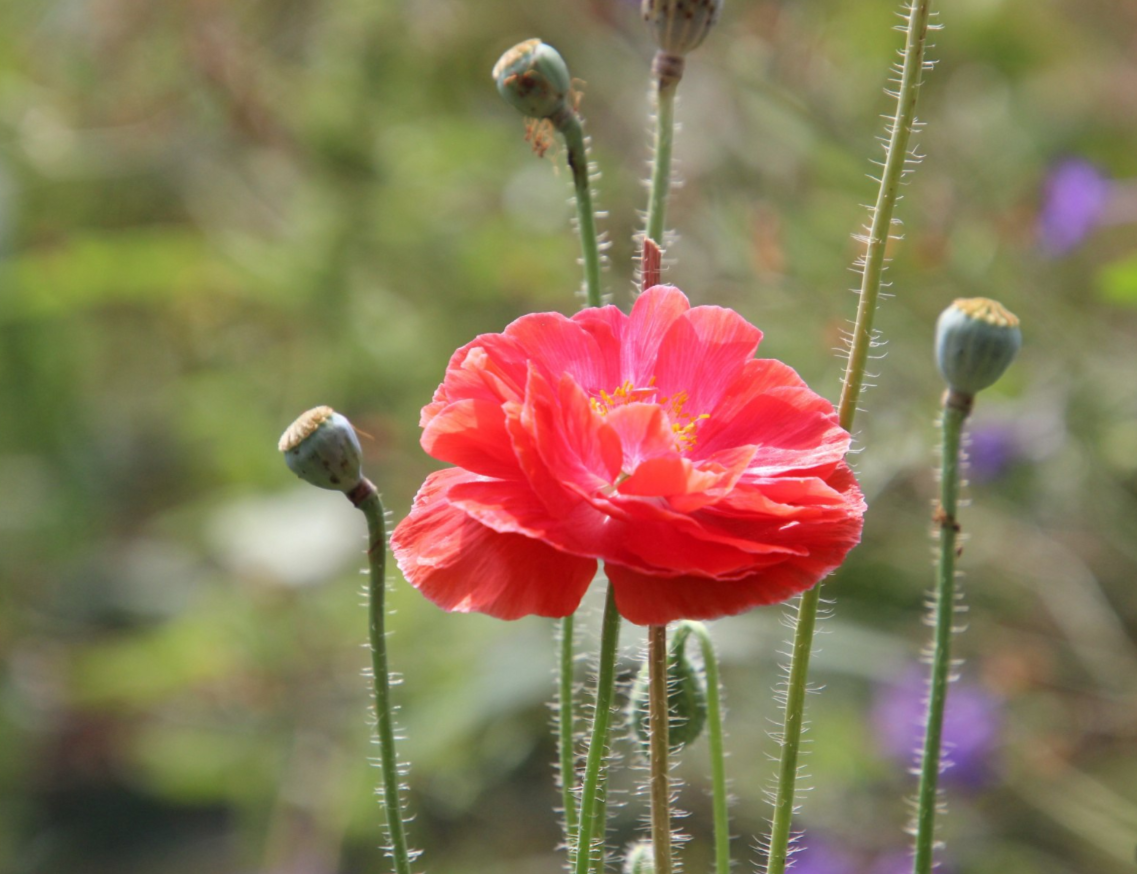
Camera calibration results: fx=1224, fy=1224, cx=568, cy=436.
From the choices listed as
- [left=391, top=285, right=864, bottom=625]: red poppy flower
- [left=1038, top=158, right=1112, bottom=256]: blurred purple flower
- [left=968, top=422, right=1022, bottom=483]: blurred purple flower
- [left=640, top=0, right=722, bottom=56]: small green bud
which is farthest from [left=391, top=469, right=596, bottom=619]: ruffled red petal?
[left=1038, top=158, right=1112, bottom=256]: blurred purple flower

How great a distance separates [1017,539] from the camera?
6.03ft

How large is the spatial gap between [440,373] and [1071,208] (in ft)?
3.34

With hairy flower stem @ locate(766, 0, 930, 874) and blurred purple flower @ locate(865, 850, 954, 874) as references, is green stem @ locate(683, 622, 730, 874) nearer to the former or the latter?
hairy flower stem @ locate(766, 0, 930, 874)

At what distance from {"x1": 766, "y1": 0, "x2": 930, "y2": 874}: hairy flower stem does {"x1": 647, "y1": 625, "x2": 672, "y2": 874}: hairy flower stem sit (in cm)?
4

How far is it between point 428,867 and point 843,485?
1518mm

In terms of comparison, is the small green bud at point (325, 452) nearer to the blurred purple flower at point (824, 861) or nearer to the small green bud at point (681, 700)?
the small green bud at point (681, 700)

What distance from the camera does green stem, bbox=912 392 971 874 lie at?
20.3 inches

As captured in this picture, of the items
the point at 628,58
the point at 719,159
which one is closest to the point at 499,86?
the point at 719,159

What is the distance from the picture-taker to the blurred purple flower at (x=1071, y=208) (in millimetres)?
1667

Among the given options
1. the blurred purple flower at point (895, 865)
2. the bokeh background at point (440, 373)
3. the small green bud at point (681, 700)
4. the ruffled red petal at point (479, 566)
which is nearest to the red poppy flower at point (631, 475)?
the ruffled red petal at point (479, 566)

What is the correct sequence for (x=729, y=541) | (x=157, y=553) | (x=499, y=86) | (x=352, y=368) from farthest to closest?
1. (x=157, y=553)
2. (x=352, y=368)
3. (x=499, y=86)
4. (x=729, y=541)

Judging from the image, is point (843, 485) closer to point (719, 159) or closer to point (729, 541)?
point (729, 541)

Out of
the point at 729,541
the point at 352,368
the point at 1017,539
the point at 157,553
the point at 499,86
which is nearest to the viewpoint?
the point at 729,541

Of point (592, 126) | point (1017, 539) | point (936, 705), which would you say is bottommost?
point (936, 705)
